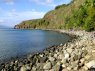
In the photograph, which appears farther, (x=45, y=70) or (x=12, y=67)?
(x=12, y=67)

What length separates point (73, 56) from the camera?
1161 inches

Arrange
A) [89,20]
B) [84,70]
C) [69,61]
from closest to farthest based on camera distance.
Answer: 1. [84,70]
2. [69,61]
3. [89,20]

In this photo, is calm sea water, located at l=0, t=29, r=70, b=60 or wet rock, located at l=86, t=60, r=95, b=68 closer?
wet rock, located at l=86, t=60, r=95, b=68

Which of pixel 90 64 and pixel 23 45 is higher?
pixel 90 64

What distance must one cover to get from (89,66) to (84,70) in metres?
0.59

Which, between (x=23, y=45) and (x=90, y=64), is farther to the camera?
(x=23, y=45)

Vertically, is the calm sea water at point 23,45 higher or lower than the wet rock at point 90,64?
lower

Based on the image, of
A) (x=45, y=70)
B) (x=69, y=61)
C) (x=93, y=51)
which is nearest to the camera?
(x=45, y=70)

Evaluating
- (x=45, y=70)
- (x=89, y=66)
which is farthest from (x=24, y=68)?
(x=89, y=66)

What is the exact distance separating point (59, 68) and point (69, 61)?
112 inches

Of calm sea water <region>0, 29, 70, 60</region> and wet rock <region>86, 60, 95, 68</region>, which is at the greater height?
wet rock <region>86, 60, 95, 68</region>

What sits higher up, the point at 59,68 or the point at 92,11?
the point at 92,11

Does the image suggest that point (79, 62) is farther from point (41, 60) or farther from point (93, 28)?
point (93, 28)

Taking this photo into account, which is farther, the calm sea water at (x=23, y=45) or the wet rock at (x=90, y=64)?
the calm sea water at (x=23, y=45)
